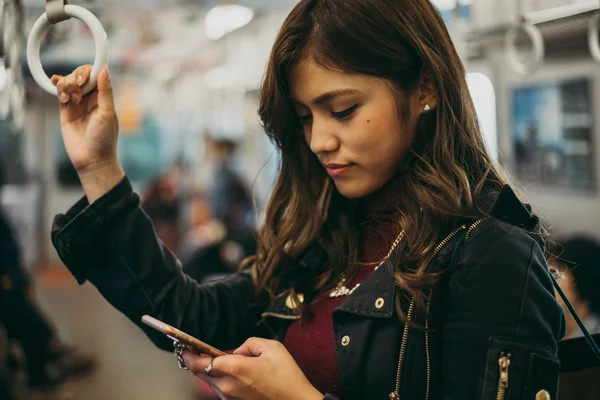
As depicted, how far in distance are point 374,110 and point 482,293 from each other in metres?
0.39

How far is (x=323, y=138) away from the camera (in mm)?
1253

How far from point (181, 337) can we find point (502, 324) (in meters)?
0.53

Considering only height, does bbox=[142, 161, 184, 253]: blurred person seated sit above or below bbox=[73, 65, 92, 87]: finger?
below

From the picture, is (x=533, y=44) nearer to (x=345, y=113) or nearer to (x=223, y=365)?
(x=345, y=113)

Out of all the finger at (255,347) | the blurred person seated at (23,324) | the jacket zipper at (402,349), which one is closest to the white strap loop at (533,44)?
the jacket zipper at (402,349)

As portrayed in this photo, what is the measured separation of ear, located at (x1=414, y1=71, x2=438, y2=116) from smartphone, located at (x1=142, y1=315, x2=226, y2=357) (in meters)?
0.60

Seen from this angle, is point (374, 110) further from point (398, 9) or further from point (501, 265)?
point (501, 265)

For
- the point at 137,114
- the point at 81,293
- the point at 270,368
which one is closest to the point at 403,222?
the point at 270,368

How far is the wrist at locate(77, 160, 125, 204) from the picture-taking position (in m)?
1.30

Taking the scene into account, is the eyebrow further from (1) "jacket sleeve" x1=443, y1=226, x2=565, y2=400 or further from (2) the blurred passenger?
(2) the blurred passenger

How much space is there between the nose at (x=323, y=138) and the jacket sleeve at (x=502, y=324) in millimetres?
322

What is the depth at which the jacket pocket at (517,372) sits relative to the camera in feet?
3.35

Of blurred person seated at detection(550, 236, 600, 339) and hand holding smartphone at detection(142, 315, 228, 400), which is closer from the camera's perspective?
hand holding smartphone at detection(142, 315, 228, 400)

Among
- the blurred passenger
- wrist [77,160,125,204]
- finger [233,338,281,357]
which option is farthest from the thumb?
the blurred passenger
